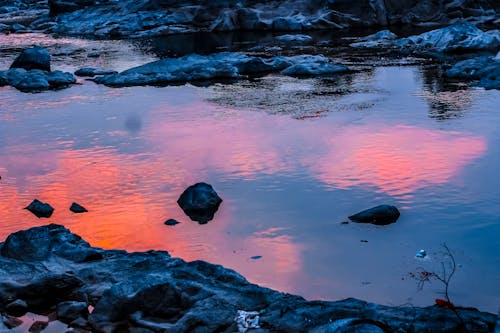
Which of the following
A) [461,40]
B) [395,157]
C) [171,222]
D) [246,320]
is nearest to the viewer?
[246,320]

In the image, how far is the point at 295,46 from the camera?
83.1 ft

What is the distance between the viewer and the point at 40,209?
768 cm

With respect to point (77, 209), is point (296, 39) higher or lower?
lower

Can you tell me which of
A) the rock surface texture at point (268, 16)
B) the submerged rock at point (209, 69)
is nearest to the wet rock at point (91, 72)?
the submerged rock at point (209, 69)

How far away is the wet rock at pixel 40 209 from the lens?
7.64m

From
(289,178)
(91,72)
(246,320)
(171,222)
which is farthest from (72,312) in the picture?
(91,72)

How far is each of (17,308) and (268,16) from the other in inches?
1172

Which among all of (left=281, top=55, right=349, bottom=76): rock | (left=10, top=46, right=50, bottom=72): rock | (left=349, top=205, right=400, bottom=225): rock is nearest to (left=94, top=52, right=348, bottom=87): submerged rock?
(left=281, top=55, right=349, bottom=76): rock

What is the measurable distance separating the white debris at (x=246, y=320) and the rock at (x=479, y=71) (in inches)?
461

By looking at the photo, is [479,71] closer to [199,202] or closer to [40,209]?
[199,202]

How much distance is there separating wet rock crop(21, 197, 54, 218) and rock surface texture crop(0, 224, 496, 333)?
1517 mm

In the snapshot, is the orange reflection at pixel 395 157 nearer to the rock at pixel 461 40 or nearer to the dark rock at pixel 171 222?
the dark rock at pixel 171 222

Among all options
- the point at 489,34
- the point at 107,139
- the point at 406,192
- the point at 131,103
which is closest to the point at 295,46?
the point at 489,34

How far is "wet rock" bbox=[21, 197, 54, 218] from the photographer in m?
7.64
